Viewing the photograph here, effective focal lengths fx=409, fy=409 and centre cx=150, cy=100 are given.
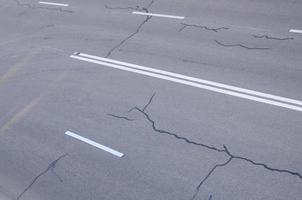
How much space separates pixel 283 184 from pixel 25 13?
1235cm

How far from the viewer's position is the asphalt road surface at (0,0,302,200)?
21.1ft

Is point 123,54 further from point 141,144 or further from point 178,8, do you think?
point 141,144

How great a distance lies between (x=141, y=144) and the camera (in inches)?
287

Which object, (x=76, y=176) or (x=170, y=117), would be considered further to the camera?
(x=170, y=117)

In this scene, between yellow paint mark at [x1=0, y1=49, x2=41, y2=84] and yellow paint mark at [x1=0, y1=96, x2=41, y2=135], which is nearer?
yellow paint mark at [x1=0, y1=96, x2=41, y2=135]

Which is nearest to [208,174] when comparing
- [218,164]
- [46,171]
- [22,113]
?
[218,164]

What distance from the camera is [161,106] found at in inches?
320

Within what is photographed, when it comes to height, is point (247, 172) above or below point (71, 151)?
above

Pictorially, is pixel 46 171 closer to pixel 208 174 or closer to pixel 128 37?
pixel 208 174

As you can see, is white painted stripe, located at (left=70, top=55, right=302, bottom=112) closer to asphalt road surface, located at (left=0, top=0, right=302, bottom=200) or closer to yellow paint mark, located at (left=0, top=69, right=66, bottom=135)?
asphalt road surface, located at (left=0, top=0, right=302, bottom=200)

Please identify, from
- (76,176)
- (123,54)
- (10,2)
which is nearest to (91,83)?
(123,54)

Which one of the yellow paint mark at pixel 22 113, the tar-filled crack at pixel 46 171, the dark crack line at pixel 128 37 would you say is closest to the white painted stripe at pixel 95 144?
the tar-filled crack at pixel 46 171

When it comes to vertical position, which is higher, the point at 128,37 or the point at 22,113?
the point at 128,37

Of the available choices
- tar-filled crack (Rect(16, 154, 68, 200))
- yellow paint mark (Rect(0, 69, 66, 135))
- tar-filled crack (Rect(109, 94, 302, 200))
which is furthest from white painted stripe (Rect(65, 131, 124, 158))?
yellow paint mark (Rect(0, 69, 66, 135))
